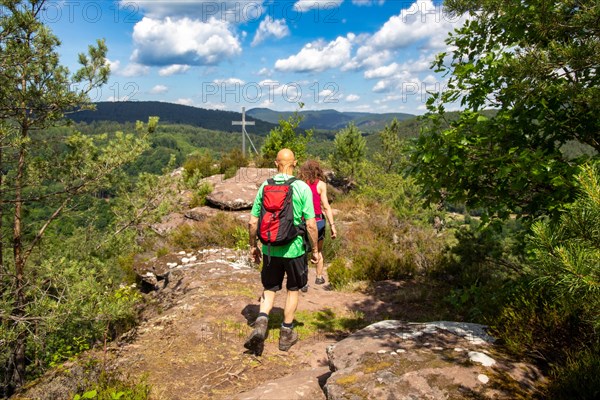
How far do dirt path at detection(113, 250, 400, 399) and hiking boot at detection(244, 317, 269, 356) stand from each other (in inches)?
4.3

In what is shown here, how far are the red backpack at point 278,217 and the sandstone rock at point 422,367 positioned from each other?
1.26 metres

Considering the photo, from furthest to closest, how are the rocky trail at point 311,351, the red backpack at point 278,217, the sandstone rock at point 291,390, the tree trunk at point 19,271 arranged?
Result: the tree trunk at point 19,271, the red backpack at point 278,217, the sandstone rock at point 291,390, the rocky trail at point 311,351

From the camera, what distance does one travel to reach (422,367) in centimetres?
275

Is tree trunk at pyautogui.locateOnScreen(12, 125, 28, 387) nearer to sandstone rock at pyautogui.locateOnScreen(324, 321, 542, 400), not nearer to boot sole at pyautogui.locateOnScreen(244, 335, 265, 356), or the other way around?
boot sole at pyautogui.locateOnScreen(244, 335, 265, 356)

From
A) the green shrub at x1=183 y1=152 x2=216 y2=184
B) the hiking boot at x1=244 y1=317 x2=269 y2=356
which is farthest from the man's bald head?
the green shrub at x1=183 y1=152 x2=216 y2=184

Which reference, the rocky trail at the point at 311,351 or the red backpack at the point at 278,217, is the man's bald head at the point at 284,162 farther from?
the rocky trail at the point at 311,351

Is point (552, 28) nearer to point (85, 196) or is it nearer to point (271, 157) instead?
point (85, 196)

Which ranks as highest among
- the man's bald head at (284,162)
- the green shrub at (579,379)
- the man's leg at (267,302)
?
the man's bald head at (284,162)

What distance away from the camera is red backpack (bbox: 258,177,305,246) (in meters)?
3.95

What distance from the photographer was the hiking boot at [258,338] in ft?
13.4

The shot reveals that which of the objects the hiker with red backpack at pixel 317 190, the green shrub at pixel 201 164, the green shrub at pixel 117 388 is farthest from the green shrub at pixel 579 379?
the green shrub at pixel 201 164

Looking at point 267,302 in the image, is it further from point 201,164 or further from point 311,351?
point 201,164

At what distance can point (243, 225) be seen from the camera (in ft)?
33.9

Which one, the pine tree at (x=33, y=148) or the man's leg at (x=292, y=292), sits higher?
the pine tree at (x=33, y=148)
